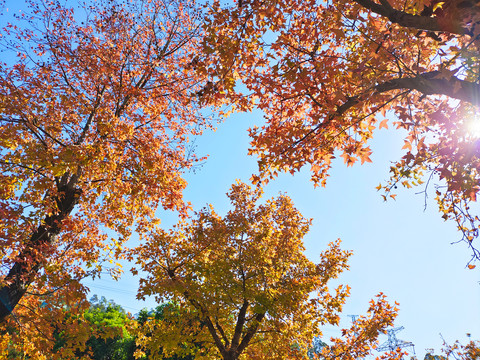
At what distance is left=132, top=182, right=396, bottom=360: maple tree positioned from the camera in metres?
8.71

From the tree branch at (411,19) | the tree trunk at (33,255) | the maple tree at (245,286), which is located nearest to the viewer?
the tree branch at (411,19)

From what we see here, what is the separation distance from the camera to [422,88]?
11.5 ft

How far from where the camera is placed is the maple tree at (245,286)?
28.6ft

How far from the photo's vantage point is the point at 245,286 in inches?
371

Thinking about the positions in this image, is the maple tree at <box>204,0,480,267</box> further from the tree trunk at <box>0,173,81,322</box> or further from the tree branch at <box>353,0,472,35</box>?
the tree trunk at <box>0,173,81,322</box>

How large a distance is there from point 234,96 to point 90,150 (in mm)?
3206

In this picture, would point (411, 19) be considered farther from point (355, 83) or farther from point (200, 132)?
point (200, 132)

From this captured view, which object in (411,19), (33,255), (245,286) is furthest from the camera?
(245,286)

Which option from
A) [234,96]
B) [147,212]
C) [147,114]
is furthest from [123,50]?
[147,212]

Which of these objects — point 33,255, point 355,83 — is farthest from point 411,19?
point 33,255

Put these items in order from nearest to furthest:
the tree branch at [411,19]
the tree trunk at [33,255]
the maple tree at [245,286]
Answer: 1. the tree branch at [411,19]
2. the tree trunk at [33,255]
3. the maple tree at [245,286]

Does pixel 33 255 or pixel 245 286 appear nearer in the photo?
pixel 33 255

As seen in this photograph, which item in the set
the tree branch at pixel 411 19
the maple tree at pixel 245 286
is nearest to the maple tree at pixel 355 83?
the tree branch at pixel 411 19

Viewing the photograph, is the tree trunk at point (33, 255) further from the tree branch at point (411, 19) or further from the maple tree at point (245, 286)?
the tree branch at point (411, 19)
